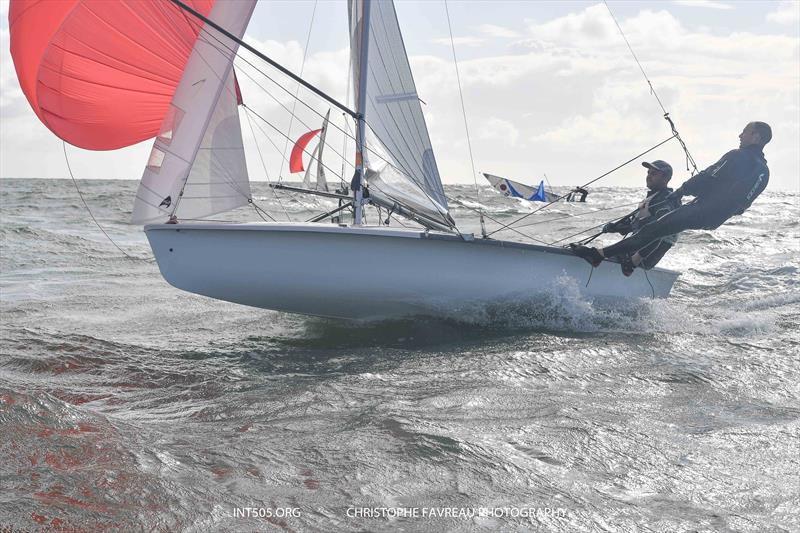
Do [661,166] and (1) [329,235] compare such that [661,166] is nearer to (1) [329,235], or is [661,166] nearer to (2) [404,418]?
(1) [329,235]

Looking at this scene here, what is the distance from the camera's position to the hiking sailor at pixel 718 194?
6461mm

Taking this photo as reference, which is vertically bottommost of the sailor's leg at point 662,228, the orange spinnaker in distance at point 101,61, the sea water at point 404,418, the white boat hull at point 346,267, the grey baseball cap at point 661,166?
the sea water at point 404,418

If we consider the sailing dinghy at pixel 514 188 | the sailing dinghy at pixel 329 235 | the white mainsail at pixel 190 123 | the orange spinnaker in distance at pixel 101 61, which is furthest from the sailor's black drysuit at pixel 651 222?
the sailing dinghy at pixel 514 188

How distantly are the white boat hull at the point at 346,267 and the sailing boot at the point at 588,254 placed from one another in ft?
0.25

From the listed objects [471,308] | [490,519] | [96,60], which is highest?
[96,60]

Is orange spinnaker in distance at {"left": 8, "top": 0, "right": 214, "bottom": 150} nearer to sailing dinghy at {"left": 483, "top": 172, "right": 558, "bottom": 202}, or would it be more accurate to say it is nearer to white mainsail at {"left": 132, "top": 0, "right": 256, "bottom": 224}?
white mainsail at {"left": 132, "top": 0, "right": 256, "bottom": 224}

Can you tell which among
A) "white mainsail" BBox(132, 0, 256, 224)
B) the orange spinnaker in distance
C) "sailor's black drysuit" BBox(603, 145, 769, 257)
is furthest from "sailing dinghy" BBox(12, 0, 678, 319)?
"sailor's black drysuit" BBox(603, 145, 769, 257)

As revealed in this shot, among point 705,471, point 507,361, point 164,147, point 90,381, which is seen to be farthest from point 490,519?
point 164,147

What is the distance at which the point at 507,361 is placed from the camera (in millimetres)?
5363

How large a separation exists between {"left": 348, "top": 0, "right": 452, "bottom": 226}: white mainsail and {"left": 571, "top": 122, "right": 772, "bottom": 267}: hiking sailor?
4.91ft

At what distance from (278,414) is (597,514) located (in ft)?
5.90

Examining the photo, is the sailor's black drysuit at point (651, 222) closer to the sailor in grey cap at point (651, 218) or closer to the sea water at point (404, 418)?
the sailor in grey cap at point (651, 218)

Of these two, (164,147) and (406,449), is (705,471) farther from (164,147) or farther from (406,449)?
(164,147)

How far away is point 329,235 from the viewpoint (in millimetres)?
5699
